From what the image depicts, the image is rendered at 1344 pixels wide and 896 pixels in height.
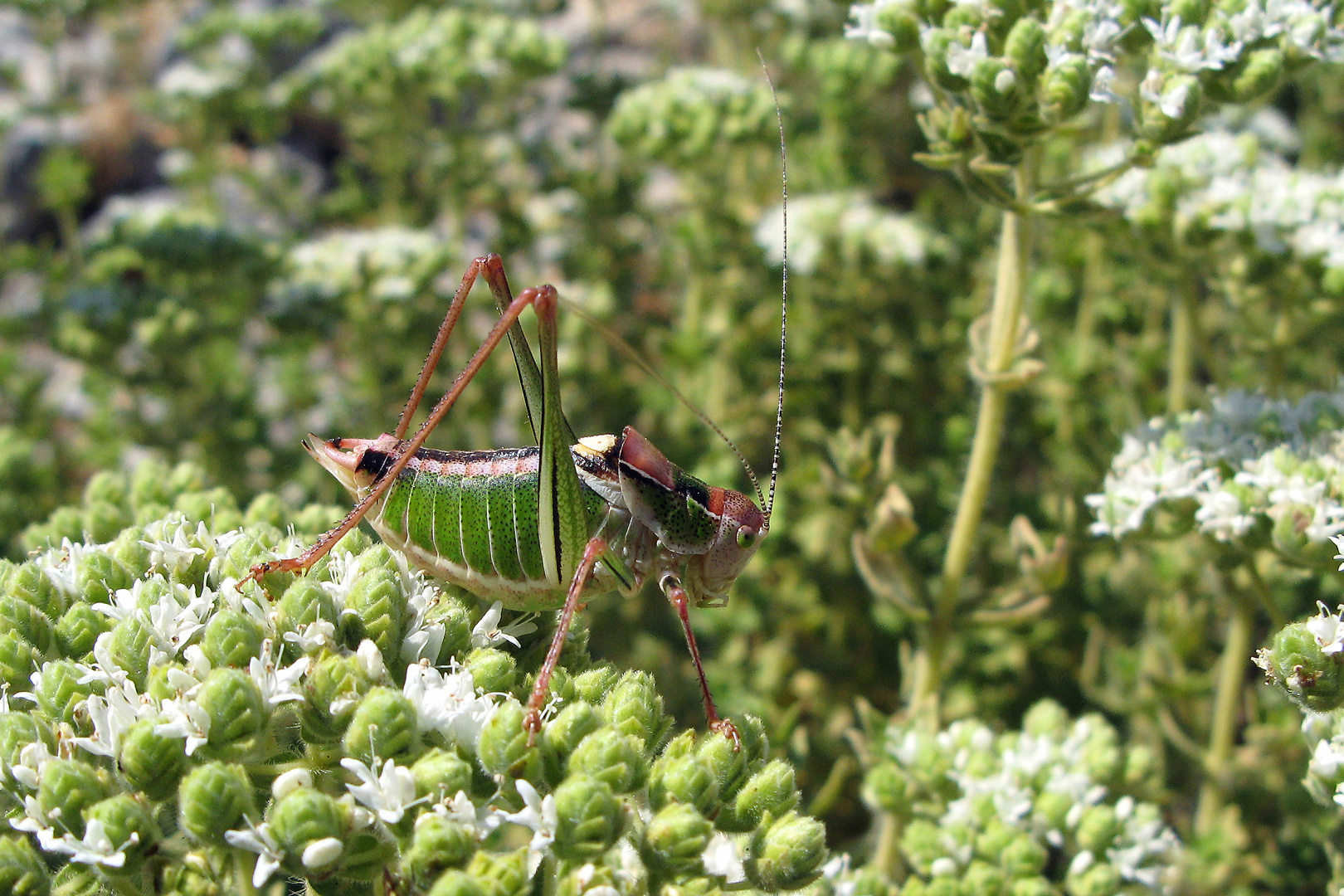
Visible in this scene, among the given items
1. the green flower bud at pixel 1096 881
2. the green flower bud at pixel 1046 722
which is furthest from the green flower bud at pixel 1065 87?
the green flower bud at pixel 1096 881

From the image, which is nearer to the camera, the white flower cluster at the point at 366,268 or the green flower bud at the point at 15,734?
the green flower bud at the point at 15,734

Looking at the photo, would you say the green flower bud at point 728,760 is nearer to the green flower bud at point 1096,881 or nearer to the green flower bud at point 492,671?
the green flower bud at point 492,671

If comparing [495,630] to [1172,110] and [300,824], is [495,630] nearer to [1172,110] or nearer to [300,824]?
[300,824]

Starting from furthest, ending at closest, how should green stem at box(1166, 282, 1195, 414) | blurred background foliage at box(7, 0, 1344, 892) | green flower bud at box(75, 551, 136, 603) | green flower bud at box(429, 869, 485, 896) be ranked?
1. green stem at box(1166, 282, 1195, 414)
2. blurred background foliage at box(7, 0, 1344, 892)
3. green flower bud at box(75, 551, 136, 603)
4. green flower bud at box(429, 869, 485, 896)

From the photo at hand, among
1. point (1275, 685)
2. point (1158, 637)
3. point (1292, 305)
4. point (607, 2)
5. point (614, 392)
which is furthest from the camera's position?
point (607, 2)

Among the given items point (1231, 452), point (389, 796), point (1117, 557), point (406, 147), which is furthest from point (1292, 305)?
point (406, 147)

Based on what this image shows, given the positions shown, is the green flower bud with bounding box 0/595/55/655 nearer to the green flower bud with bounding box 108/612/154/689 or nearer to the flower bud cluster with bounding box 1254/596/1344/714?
the green flower bud with bounding box 108/612/154/689

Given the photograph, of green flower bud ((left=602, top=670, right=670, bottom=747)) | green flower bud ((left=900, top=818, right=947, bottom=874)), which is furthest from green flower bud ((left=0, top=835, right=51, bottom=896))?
green flower bud ((left=900, top=818, right=947, bottom=874))

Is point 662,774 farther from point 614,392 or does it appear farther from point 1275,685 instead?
point 614,392
